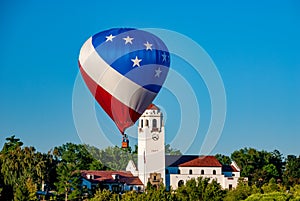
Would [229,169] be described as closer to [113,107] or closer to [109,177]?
[109,177]

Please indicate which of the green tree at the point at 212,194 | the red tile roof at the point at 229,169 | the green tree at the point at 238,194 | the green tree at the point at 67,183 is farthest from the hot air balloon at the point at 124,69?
the red tile roof at the point at 229,169

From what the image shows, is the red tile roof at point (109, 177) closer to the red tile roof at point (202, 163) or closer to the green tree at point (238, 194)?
the red tile roof at point (202, 163)

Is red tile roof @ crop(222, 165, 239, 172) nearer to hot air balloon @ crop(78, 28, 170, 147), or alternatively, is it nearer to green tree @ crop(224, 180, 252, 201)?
green tree @ crop(224, 180, 252, 201)

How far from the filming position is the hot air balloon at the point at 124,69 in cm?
3288

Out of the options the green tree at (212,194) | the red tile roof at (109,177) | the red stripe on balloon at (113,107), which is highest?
the red tile roof at (109,177)

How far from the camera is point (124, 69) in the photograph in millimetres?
32938

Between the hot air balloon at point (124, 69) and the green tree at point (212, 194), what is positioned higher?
the hot air balloon at point (124, 69)

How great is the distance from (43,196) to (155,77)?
31.1 meters

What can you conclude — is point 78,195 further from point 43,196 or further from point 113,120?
point 113,120

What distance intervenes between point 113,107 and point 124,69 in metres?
2.01

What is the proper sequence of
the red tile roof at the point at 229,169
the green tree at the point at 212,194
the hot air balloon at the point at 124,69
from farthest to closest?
the red tile roof at the point at 229,169, the green tree at the point at 212,194, the hot air balloon at the point at 124,69

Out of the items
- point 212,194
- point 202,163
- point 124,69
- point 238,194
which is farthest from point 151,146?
point 124,69

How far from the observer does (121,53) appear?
32781 mm

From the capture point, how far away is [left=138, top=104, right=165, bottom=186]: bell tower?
74.2m
